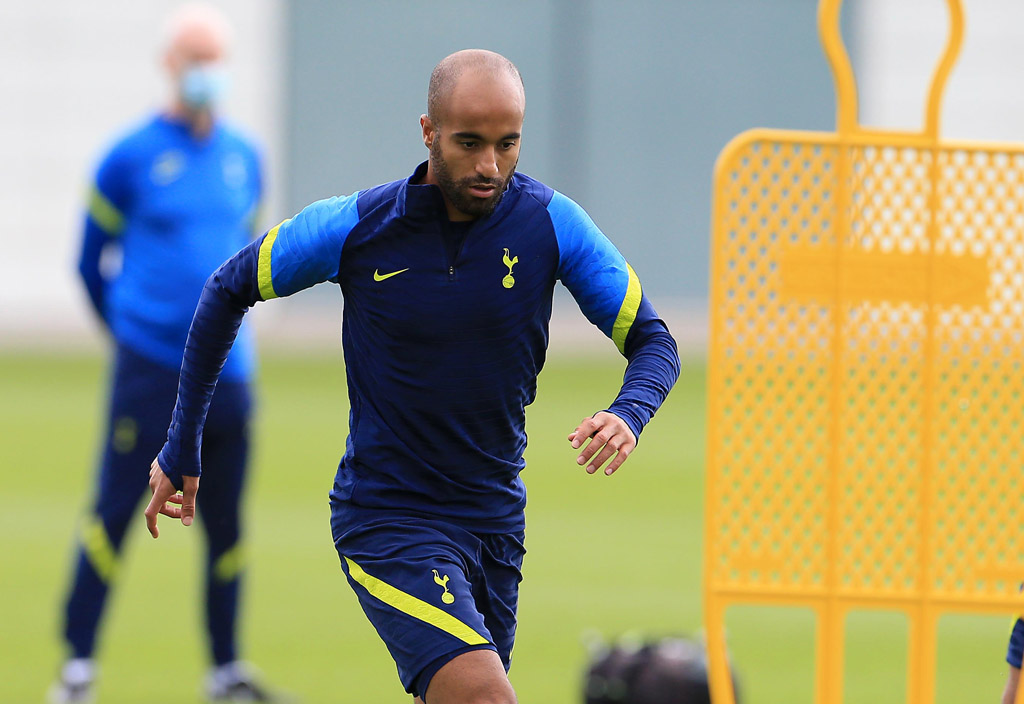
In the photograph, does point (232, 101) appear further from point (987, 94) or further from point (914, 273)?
point (914, 273)

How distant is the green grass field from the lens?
7.20m

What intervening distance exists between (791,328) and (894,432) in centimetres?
45

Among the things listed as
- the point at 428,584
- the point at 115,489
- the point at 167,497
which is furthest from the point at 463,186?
the point at 115,489

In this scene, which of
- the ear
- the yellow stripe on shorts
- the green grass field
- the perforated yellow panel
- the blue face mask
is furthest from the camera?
the green grass field

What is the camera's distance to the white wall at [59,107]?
27000mm

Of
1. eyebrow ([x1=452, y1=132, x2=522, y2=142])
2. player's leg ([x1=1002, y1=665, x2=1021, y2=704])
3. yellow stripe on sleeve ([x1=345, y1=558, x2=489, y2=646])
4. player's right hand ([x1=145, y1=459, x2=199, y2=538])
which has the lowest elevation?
player's leg ([x1=1002, y1=665, x2=1021, y2=704])

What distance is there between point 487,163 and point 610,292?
1.60ft

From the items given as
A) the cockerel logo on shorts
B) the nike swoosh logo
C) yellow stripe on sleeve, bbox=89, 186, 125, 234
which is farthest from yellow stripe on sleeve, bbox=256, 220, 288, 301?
yellow stripe on sleeve, bbox=89, 186, 125, 234

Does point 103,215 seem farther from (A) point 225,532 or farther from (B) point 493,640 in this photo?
(B) point 493,640

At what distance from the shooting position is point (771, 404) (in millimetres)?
5078

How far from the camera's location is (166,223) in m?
6.77

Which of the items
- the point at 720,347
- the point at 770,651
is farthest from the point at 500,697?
the point at 770,651

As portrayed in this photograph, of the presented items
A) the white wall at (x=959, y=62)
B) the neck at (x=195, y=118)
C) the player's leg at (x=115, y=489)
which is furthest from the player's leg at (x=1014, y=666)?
the white wall at (x=959, y=62)

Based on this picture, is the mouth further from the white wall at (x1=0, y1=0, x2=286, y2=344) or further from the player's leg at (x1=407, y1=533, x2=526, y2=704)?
the white wall at (x1=0, y1=0, x2=286, y2=344)
